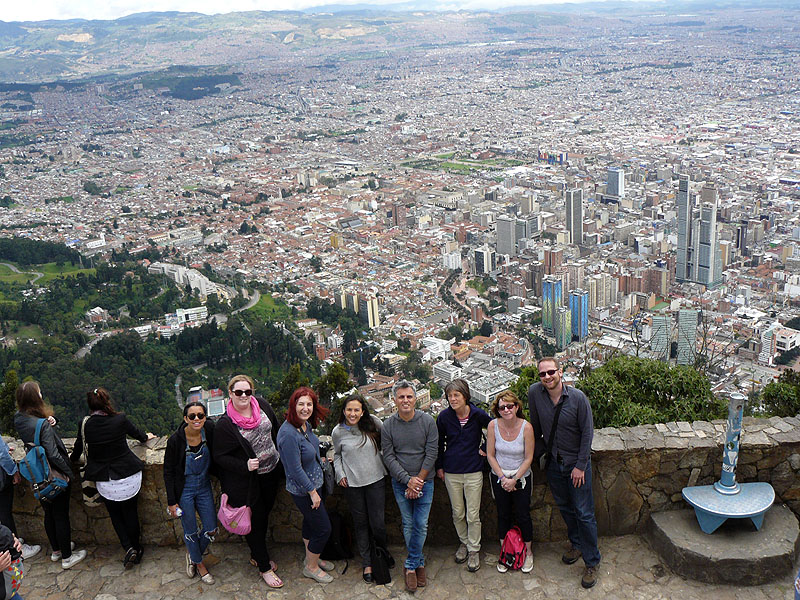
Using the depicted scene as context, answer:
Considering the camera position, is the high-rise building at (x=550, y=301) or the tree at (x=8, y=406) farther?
the high-rise building at (x=550, y=301)

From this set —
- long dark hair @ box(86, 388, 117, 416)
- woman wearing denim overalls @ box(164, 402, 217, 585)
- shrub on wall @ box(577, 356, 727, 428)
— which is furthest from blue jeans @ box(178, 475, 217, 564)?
shrub on wall @ box(577, 356, 727, 428)

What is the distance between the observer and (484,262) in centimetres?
2120

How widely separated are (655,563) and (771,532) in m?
0.41

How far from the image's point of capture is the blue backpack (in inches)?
111

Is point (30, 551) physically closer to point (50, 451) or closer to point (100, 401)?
point (50, 451)

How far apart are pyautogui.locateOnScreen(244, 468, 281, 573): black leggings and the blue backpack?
71cm

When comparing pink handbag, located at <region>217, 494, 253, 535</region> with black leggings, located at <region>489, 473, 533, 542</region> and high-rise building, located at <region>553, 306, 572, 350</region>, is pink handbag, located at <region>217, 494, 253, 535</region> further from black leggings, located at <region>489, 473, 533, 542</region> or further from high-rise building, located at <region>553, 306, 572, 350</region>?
high-rise building, located at <region>553, 306, 572, 350</region>

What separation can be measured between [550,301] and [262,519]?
1485 centimetres

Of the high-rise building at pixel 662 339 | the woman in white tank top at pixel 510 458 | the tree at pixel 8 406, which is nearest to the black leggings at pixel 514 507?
the woman in white tank top at pixel 510 458

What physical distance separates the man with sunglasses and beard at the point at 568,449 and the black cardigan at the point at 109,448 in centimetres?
146

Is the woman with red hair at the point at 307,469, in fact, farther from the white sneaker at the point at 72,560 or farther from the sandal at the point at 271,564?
the white sneaker at the point at 72,560

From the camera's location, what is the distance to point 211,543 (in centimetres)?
311

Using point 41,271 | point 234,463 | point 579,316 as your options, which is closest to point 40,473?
point 234,463

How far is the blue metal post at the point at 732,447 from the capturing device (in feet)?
8.76
